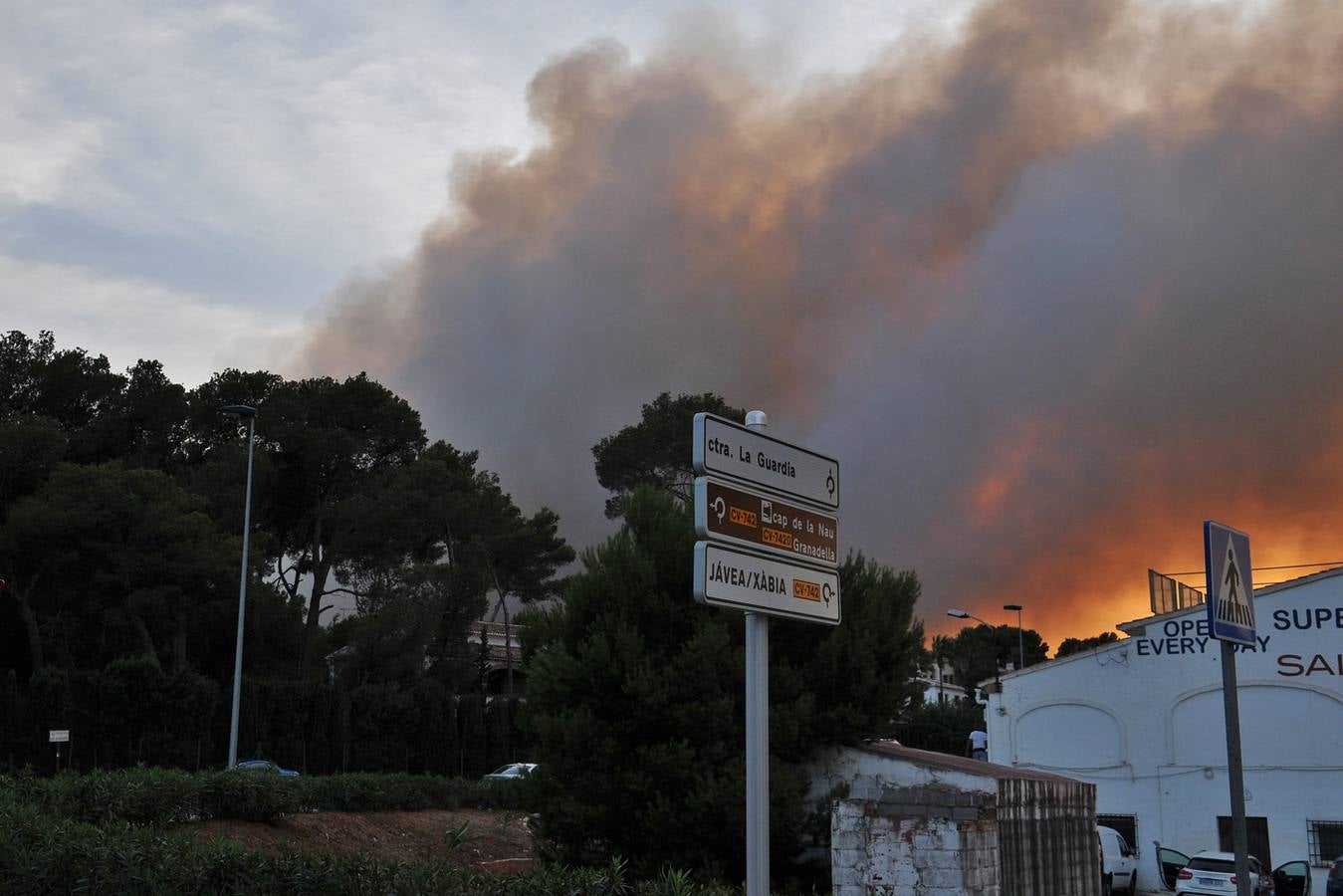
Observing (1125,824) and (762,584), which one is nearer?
(762,584)

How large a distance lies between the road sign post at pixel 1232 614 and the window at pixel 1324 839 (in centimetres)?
2877

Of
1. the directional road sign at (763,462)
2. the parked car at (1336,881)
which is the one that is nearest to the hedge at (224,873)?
the directional road sign at (763,462)

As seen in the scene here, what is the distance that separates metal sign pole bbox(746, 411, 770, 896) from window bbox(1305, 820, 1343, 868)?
3161 centimetres

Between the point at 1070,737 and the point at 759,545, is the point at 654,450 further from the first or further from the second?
the point at 759,545

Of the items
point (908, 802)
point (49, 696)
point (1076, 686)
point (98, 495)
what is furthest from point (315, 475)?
point (908, 802)

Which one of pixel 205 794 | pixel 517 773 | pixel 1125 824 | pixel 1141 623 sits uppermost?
pixel 1141 623

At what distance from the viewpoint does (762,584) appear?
5.42 meters

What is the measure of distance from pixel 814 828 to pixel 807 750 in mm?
1104

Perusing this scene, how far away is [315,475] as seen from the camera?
5316 cm

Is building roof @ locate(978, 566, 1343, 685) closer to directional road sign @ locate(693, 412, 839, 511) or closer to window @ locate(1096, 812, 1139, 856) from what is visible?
window @ locate(1096, 812, 1139, 856)

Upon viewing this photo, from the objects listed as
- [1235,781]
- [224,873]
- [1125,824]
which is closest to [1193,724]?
[1125,824]

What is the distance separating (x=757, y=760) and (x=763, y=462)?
4.28ft

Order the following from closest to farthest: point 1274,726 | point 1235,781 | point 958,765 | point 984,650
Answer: point 1235,781, point 958,765, point 1274,726, point 984,650

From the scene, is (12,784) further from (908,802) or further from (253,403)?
(253,403)
